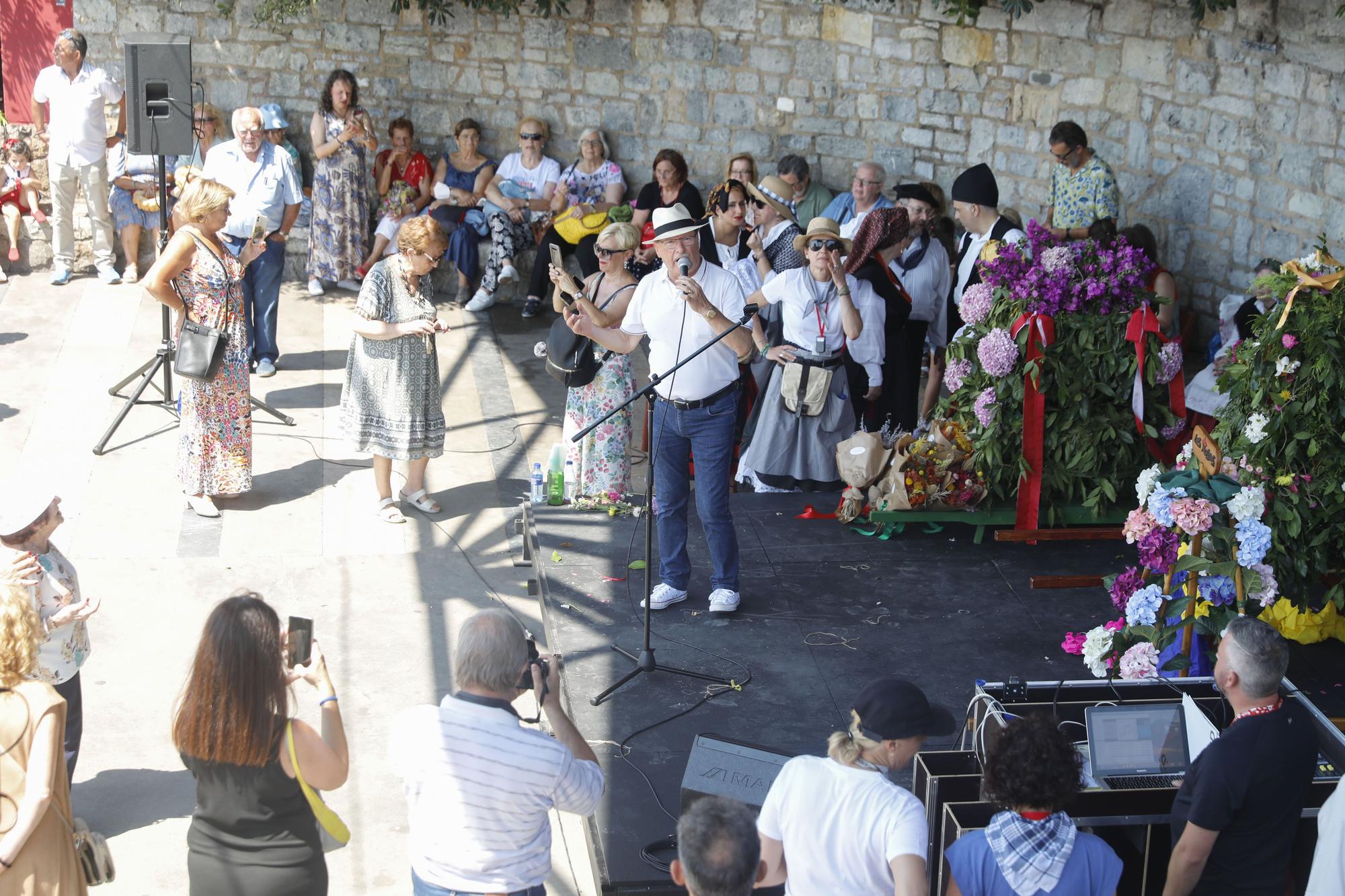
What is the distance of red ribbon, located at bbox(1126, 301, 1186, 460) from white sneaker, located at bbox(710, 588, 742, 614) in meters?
2.19

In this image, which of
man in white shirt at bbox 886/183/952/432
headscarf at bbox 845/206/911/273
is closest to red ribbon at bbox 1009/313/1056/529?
headscarf at bbox 845/206/911/273

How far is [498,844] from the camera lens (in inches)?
121

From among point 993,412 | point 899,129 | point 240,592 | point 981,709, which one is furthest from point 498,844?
point 899,129

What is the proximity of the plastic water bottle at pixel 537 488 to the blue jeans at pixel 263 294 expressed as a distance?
9.11 feet

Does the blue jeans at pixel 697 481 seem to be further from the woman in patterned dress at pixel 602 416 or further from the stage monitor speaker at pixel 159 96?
the stage monitor speaker at pixel 159 96

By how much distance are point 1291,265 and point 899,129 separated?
235 inches

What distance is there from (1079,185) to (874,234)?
2235mm

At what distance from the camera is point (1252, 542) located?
4406 mm

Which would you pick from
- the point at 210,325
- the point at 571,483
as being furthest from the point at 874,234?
the point at 210,325

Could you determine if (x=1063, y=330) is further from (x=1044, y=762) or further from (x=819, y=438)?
(x=1044, y=762)

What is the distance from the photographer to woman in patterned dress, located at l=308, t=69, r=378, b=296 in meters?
10.4

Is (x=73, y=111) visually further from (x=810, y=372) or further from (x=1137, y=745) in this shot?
(x=1137, y=745)

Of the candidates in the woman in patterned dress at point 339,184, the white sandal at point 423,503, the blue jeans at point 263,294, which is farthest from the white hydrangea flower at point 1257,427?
the woman in patterned dress at point 339,184

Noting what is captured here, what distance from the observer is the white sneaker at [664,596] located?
549cm
